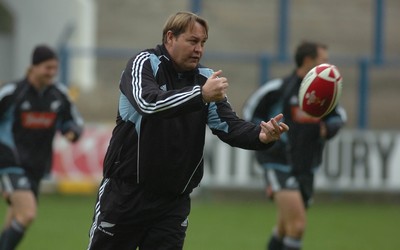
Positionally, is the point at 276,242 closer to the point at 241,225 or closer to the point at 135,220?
the point at 135,220

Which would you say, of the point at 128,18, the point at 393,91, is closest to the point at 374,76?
the point at 393,91

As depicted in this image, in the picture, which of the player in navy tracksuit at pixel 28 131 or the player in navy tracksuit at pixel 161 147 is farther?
the player in navy tracksuit at pixel 28 131

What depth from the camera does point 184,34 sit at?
19.4 feet

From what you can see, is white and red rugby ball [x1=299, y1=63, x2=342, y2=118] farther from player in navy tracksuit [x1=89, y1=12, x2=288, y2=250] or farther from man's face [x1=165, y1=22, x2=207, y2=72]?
man's face [x1=165, y1=22, x2=207, y2=72]

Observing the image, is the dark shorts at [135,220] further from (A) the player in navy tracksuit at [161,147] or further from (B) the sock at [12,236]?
(B) the sock at [12,236]

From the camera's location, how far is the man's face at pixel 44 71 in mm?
9055

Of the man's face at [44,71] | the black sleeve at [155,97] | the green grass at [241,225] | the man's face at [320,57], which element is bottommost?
the green grass at [241,225]

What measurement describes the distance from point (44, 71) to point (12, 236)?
1559 mm

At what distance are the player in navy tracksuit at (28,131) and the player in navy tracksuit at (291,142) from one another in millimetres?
1840

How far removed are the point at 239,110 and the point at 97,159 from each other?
382cm

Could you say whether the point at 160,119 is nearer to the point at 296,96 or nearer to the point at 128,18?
the point at 296,96

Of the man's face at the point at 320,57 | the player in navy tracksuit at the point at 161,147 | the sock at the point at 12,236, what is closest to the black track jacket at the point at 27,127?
the sock at the point at 12,236

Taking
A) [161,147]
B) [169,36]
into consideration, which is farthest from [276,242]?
[169,36]

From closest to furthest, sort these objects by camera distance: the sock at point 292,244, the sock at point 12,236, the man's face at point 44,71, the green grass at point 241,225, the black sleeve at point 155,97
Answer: the black sleeve at point 155,97 → the sock at point 12,236 → the sock at point 292,244 → the man's face at point 44,71 → the green grass at point 241,225
